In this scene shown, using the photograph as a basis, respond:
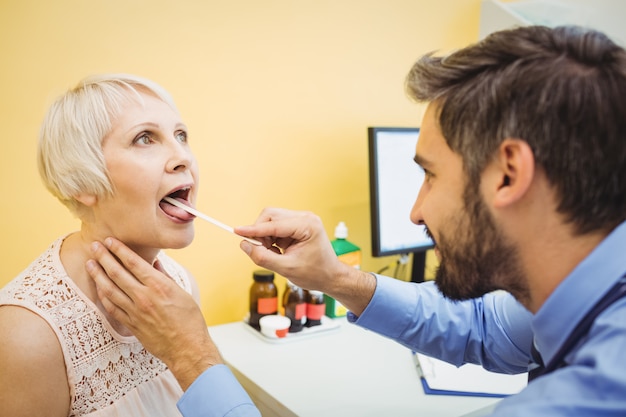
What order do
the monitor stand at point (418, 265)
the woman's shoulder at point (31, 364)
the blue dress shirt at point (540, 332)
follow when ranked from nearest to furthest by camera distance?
the blue dress shirt at point (540, 332), the woman's shoulder at point (31, 364), the monitor stand at point (418, 265)

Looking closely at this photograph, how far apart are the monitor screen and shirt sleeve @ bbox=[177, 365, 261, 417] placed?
92 centimetres

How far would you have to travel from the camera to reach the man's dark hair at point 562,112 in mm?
696

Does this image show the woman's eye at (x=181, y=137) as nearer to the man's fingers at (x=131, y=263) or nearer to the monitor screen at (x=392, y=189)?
the man's fingers at (x=131, y=263)

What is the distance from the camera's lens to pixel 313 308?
1.50 meters

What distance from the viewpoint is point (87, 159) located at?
0.87 m

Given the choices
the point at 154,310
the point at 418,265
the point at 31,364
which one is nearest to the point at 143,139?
the point at 154,310

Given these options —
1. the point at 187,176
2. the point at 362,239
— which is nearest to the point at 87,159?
the point at 187,176

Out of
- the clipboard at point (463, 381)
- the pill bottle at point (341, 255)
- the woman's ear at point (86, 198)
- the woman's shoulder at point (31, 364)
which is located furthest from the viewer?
the pill bottle at point (341, 255)

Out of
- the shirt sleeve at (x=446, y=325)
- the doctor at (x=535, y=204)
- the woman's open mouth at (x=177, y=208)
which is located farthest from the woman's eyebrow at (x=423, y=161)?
the woman's open mouth at (x=177, y=208)

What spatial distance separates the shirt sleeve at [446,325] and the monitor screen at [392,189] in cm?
53

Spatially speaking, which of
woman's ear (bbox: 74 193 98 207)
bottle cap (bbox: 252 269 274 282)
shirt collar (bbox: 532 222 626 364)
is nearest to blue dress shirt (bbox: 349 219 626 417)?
shirt collar (bbox: 532 222 626 364)

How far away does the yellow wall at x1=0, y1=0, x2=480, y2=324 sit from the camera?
3.88 feet

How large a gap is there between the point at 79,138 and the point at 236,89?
0.66m

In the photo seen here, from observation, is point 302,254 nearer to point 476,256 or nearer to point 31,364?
point 476,256
